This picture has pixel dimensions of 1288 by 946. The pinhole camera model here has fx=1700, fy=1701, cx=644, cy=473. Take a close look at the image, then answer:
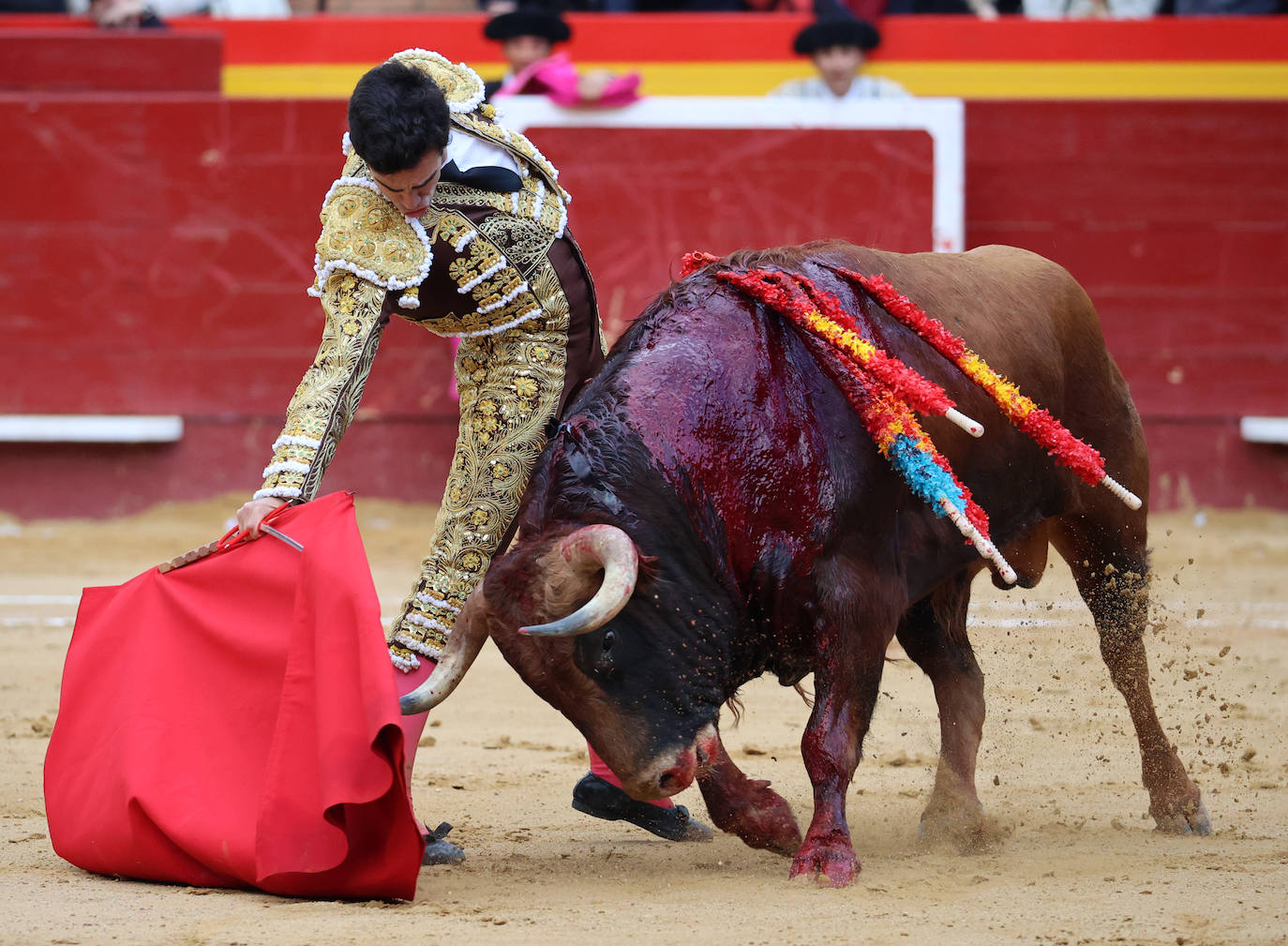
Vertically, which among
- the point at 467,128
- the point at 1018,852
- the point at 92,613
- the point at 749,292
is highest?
the point at 467,128

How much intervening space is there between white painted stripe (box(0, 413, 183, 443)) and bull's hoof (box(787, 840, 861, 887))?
5392mm

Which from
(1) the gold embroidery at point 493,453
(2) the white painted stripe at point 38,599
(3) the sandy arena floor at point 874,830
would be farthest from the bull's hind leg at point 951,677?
(2) the white painted stripe at point 38,599

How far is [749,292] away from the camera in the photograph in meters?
3.12

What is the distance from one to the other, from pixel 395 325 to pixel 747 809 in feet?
15.8

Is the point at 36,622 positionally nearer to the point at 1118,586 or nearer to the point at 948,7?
the point at 1118,586

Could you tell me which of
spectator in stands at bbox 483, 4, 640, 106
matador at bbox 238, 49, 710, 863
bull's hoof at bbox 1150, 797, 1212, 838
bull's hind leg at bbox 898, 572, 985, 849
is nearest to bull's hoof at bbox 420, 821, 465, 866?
matador at bbox 238, 49, 710, 863

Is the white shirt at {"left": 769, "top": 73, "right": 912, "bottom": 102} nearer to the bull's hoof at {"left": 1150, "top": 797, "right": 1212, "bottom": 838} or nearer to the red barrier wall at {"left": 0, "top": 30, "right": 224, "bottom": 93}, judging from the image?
the red barrier wall at {"left": 0, "top": 30, "right": 224, "bottom": 93}

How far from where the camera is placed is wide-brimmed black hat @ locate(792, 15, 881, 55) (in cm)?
750

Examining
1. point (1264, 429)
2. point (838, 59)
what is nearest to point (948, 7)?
point (838, 59)

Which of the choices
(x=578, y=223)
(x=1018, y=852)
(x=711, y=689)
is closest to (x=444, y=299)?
(x=711, y=689)

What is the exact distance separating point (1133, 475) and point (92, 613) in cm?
219

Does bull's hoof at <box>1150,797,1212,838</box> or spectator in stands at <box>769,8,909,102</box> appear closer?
bull's hoof at <box>1150,797,1212,838</box>

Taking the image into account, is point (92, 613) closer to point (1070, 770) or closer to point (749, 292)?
point (749, 292)

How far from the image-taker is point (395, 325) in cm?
755
